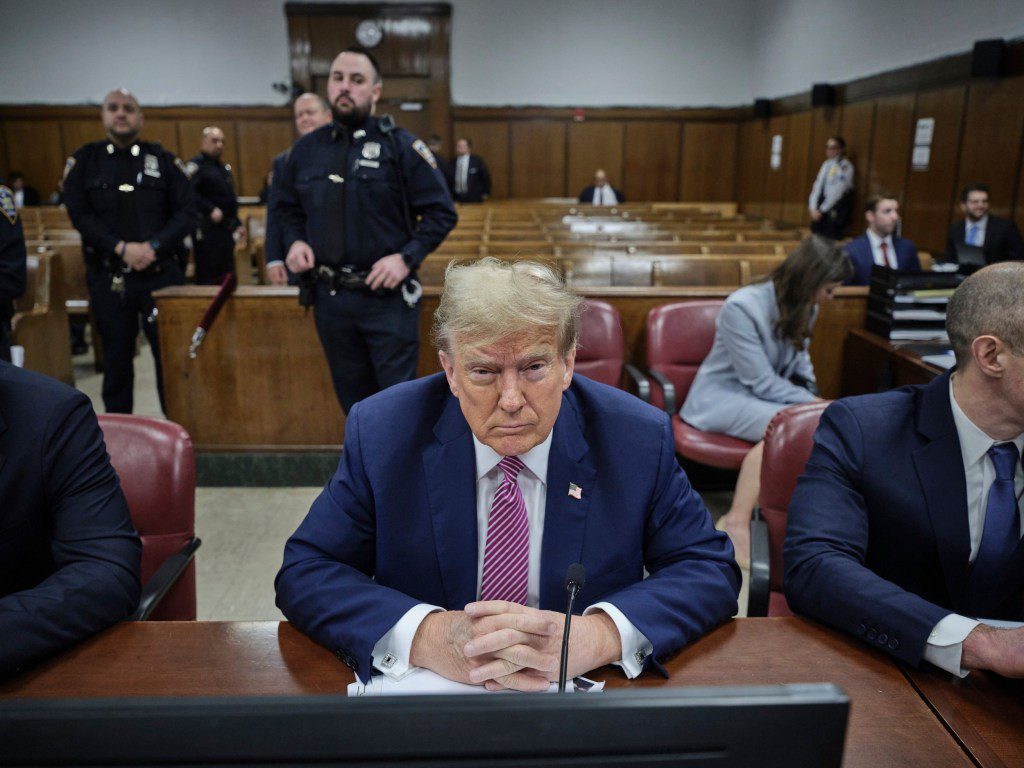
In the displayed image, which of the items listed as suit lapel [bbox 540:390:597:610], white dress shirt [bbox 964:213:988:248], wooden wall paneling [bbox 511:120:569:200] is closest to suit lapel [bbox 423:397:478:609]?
suit lapel [bbox 540:390:597:610]

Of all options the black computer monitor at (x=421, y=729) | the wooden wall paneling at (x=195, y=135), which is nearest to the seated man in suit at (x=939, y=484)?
the black computer monitor at (x=421, y=729)

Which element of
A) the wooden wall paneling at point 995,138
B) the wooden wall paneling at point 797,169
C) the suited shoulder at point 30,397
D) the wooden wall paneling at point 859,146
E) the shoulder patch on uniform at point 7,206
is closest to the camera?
the suited shoulder at point 30,397

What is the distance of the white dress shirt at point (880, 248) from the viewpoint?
510 cm

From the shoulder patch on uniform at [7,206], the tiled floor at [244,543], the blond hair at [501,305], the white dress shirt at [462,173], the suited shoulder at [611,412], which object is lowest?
the tiled floor at [244,543]

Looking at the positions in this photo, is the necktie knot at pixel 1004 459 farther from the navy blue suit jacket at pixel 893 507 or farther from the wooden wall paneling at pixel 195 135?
the wooden wall paneling at pixel 195 135

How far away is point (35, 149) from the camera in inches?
500

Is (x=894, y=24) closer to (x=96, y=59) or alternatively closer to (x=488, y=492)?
(x=488, y=492)

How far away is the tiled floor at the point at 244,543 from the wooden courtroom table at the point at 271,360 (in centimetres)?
23

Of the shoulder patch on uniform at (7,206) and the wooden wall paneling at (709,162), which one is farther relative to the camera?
the wooden wall paneling at (709,162)

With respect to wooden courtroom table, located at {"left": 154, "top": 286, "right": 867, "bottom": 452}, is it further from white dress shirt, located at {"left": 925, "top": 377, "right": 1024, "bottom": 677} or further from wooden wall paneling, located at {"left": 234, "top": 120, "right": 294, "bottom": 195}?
wooden wall paneling, located at {"left": 234, "top": 120, "right": 294, "bottom": 195}

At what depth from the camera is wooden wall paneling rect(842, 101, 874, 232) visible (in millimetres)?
8812

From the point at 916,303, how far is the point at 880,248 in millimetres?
2091

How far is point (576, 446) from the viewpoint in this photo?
1338 mm

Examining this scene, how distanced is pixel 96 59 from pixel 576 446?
1376cm
